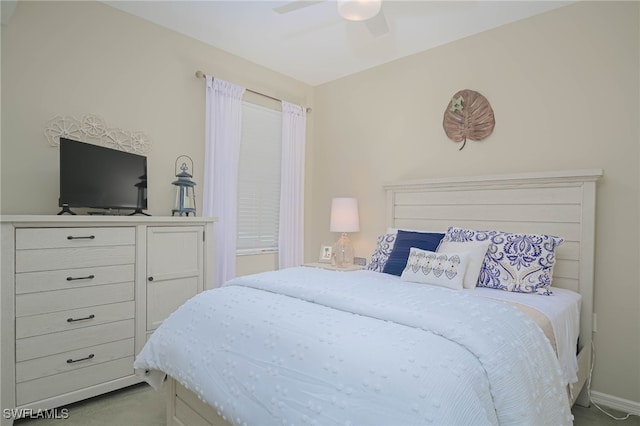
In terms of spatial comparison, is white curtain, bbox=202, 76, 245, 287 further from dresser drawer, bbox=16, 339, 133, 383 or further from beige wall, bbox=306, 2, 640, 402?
beige wall, bbox=306, 2, 640, 402

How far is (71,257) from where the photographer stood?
219cm

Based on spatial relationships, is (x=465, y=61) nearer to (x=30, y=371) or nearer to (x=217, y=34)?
(x=217, y=34)

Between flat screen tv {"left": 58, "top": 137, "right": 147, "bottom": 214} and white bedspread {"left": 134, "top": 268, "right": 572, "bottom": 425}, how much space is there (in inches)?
42.8

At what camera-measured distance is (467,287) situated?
7.52 ft

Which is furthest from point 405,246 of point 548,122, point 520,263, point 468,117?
point 548,122

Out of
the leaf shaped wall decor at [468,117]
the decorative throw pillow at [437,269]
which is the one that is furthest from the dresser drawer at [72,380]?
the leaf shaped wall decor at [468,117]

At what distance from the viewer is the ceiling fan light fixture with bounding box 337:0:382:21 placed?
76.2 inches

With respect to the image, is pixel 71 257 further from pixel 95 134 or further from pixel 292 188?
pixel 292 188

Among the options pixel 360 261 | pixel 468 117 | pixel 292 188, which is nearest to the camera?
pixel 468 117

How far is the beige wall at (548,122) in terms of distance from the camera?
7.74ft

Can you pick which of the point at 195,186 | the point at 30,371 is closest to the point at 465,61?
the point at 195,186

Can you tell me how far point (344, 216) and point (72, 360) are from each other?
237 cm
